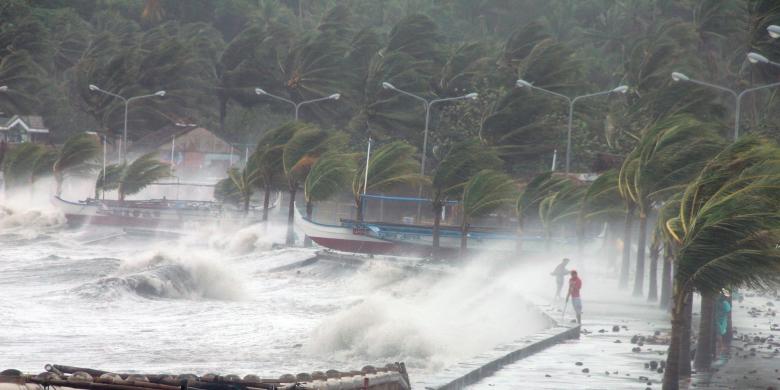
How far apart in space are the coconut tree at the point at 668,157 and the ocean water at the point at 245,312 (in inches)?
182

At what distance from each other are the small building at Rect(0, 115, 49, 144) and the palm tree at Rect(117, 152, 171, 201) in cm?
3228

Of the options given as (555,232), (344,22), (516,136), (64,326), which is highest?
(344,22)

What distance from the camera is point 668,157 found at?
104ft

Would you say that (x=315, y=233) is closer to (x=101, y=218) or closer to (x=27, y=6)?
(x=101, y=218)

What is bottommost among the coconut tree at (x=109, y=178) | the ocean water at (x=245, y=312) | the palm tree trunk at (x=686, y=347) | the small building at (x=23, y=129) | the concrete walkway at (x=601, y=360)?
the ocean water at (x=245, y=312)

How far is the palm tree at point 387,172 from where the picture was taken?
56.8 m

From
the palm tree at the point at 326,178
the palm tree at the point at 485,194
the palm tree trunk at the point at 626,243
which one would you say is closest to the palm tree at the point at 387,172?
the palm tree at the point at 326,178

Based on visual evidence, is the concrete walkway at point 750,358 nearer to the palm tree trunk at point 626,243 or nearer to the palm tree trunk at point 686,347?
the palm tree trunk at point 686,347

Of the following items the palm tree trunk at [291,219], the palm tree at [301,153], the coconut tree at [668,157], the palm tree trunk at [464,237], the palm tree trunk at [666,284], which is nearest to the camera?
the coconut tree at [668,157]

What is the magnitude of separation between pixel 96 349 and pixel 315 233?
31173mm

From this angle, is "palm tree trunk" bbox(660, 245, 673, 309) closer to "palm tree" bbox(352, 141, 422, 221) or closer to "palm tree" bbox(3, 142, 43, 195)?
"palm tree" bbox(352, 141, 422, 221)

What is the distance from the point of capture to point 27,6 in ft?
458

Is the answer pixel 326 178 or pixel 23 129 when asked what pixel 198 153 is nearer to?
pixel 23 129

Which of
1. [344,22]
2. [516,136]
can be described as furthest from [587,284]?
[344,22]
